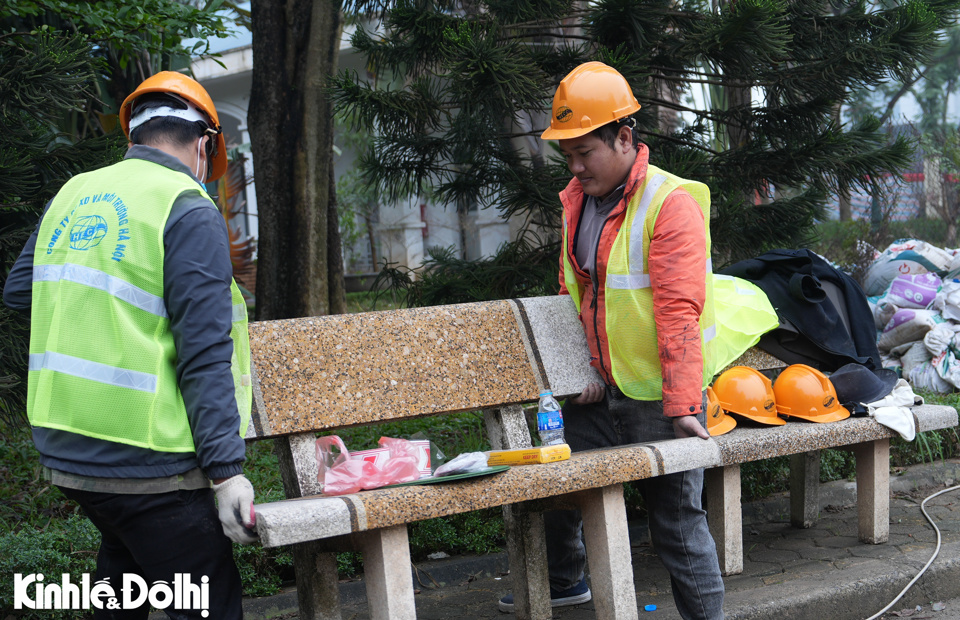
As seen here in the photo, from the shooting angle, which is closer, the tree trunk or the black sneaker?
the black sneaker

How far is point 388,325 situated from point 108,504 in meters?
1.47

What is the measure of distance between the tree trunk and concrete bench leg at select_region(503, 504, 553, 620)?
10.8 feet

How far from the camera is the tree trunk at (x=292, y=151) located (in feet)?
20.6

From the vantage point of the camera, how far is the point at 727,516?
381 centimetres

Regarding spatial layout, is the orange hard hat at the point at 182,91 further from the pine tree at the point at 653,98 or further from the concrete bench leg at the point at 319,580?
the pine tree at the point at 653,98

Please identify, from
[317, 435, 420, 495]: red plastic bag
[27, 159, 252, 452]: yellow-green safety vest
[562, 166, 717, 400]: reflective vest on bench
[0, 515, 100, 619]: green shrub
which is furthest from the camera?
[0, 515, 100, 619]: green shrub

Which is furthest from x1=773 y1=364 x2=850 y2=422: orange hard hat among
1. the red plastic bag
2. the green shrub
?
the green shrub

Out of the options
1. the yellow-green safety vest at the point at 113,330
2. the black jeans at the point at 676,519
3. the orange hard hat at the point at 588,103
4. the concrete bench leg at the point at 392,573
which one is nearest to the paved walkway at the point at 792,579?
the black jeans at the point at 676,519

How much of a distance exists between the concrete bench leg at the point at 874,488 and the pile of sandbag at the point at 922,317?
125 inches

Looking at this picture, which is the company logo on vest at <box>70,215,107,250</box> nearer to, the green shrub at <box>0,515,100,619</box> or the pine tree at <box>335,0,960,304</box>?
the green shrub at <box>0,515,100,619</box>

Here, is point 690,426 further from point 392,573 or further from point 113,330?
point 113,330

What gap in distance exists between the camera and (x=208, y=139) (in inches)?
99.0

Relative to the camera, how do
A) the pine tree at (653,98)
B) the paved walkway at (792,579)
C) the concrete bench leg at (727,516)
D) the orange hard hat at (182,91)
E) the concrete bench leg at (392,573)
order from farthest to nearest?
the pine tree at (653,98)
the concrete bench leg at (727,516)
the paved walkway at (792,579)
the concrete bench leg at (392,573)
the orange hard hat at (182,91)

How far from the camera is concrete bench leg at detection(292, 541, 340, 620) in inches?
120
